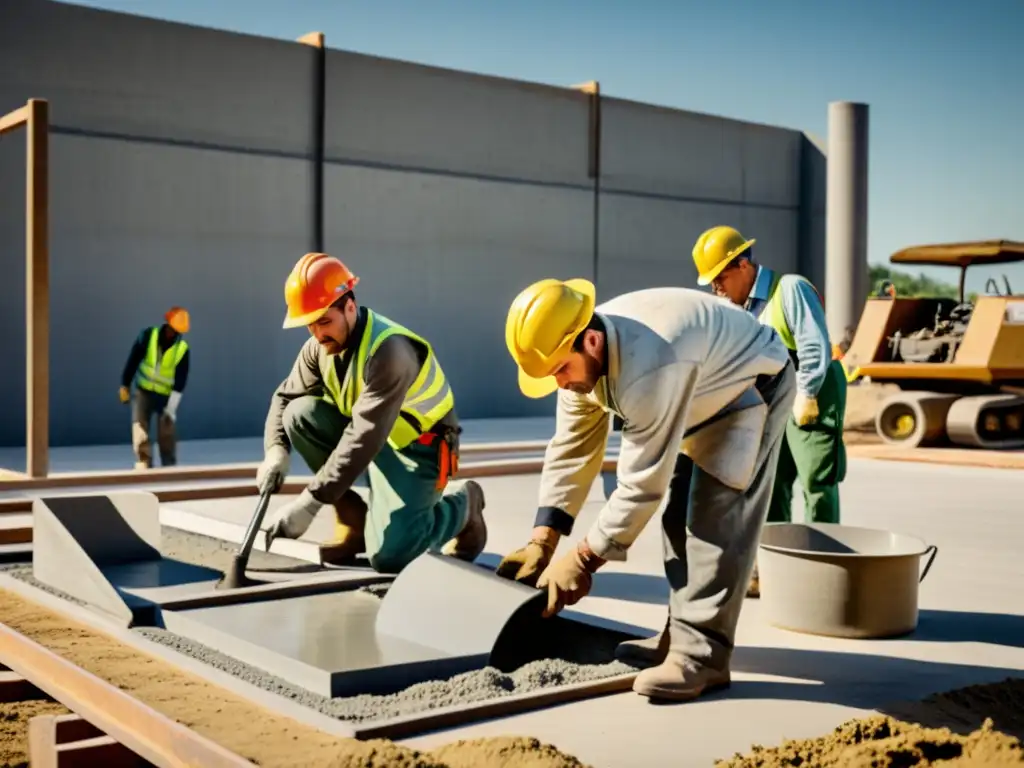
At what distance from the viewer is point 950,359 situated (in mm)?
14117

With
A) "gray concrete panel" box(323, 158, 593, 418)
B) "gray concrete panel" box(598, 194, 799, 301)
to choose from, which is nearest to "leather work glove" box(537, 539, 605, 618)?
"gray concrete panel" box(323, 158, 593, 418)

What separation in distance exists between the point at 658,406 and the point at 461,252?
15794 mm

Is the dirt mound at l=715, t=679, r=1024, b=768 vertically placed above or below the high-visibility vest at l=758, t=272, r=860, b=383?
below

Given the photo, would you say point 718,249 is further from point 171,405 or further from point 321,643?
point 171,405

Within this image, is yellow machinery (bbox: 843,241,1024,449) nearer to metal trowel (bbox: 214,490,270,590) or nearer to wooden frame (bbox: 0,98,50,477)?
wooden frame (bbox: 0,98,50,477)

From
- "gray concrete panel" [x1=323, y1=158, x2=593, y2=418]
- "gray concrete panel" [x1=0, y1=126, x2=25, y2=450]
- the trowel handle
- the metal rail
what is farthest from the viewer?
"gray concrete panel" [x1=323, y1=158, x2=593, y2=418]

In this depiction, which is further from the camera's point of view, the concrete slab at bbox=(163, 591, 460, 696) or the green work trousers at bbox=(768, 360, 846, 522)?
the green work trousers at bbox=(768, 360, 846, 522)

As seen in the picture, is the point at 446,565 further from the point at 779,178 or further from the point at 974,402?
the point at 779,178

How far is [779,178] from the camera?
76.9 feet

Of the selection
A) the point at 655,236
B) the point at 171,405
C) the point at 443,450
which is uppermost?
the point at 655,236

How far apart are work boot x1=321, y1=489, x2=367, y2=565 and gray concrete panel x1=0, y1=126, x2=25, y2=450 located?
9.77 metres

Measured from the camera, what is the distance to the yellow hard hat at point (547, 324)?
351 centimetres

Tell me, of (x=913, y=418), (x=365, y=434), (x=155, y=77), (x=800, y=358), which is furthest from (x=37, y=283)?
(x=913, y=418)

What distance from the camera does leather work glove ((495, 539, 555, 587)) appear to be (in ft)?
13.4
